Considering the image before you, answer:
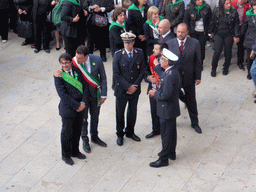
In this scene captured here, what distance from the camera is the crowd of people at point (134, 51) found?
5703 millimetres

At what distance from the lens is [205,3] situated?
8.60 meters

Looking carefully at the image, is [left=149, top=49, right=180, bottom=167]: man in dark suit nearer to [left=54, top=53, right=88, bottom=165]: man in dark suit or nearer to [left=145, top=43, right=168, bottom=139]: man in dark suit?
[left=145, top=43, right=168, bottom=139]: man in dark suit

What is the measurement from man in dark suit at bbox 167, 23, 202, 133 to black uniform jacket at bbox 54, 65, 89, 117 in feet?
5.55

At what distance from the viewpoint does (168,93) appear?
5551mm

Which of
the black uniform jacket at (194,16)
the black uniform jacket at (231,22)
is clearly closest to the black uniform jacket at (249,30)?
the black uniform jacket at (231,22)

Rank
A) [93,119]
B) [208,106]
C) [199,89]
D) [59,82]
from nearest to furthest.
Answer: [59,82]
[93,119]
[208,106]
[199,89]

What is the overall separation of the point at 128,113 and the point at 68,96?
120 centimetres

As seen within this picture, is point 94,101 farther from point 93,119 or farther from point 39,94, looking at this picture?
point 39,94

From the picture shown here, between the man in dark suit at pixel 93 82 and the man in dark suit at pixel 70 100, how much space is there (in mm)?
219

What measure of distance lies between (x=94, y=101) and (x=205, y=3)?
3683 millimetres

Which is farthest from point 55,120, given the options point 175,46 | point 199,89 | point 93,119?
point 199,89

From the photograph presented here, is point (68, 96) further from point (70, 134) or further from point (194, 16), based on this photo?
point (194, 16)

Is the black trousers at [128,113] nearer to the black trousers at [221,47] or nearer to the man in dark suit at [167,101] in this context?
the man in dark suit at [167,101]

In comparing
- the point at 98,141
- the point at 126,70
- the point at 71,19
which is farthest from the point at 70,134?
the point at 71,19
